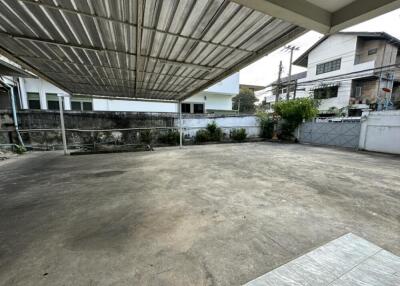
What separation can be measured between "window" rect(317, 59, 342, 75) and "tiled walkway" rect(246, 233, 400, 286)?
1933 centimetres

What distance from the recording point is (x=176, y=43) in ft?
10.2

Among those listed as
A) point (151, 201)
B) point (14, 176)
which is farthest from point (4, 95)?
point (151, 201)

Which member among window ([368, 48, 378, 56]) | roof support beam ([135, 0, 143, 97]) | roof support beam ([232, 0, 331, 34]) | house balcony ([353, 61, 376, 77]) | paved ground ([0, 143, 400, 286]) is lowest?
paved ground ([0, 143, 400, 286])

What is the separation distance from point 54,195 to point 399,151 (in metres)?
12.0

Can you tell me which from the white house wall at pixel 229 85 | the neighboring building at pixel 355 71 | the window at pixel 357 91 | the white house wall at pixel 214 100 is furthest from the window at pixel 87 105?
the window at pixel 357 91

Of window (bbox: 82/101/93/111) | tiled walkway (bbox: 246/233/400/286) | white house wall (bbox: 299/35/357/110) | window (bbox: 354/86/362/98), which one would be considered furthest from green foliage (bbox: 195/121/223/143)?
window (bbox: 354/86/362/98)

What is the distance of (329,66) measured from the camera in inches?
658

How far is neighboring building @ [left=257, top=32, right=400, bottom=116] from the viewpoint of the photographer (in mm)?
13930

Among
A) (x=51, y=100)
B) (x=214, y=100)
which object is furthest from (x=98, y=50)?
(x=214, y=100)

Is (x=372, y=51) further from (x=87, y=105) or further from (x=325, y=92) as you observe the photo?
(x=87, y=105)

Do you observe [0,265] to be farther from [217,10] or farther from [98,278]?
[217,10]

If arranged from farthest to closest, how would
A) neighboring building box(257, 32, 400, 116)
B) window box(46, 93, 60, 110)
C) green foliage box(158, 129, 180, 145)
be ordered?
neighboring building box(257, 32, 400, 116) < window box(46, 93, 60, 110) < green foliage box(158, 129, 180, 145)

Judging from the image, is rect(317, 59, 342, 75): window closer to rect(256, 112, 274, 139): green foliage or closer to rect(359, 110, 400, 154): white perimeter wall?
rect(256, 112, 274, 139): green foliage

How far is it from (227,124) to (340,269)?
402 inches
